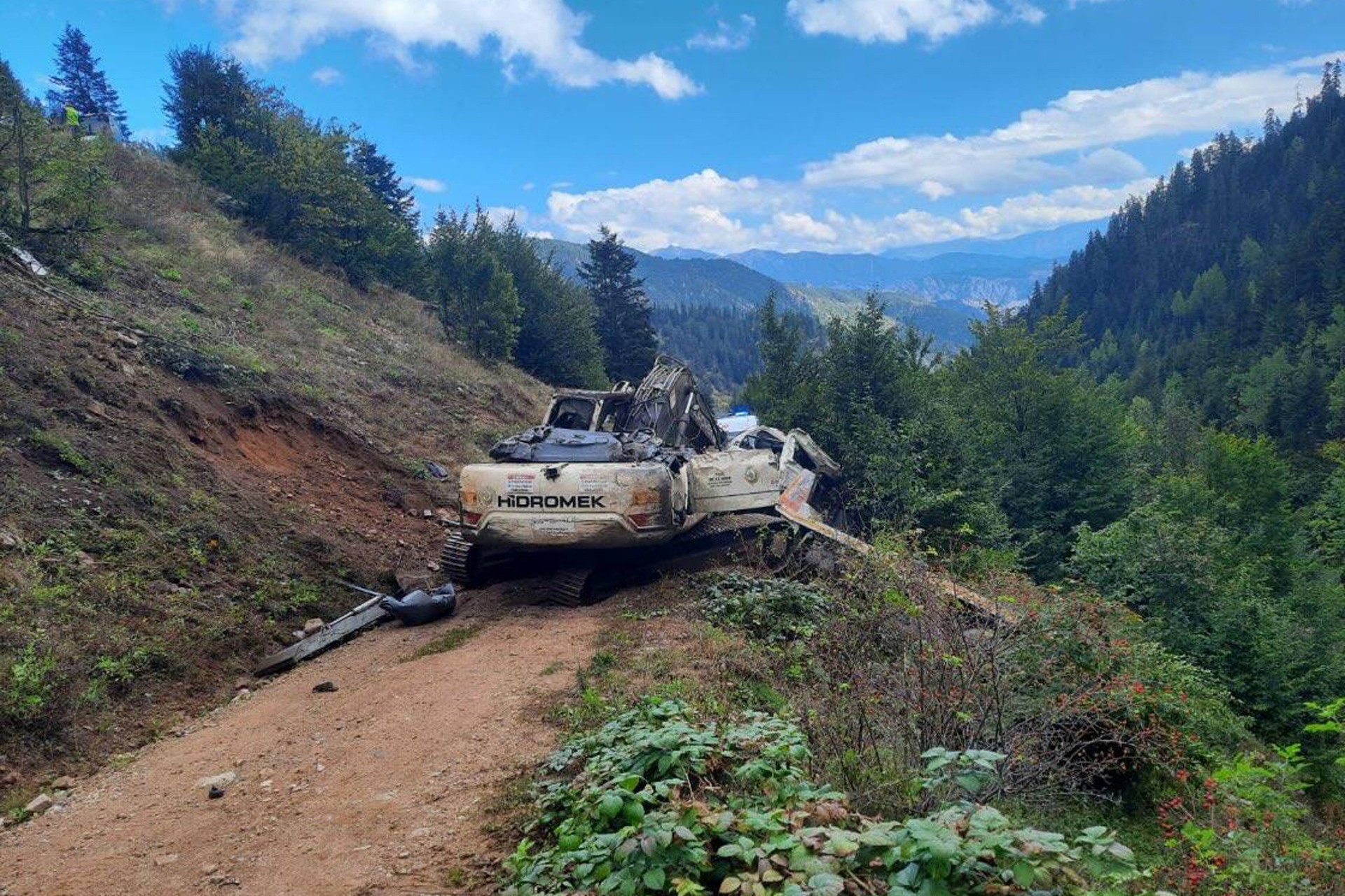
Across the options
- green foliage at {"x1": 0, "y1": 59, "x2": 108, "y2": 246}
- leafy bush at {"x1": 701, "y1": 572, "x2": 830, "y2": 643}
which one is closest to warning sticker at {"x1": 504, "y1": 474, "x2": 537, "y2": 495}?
leafy bush at {"x1": 701, "y1": 572, "x2": 830, "y2": 643}

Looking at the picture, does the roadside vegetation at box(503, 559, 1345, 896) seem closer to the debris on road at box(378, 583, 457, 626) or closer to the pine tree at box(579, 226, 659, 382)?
the debris on road at box(378, 583, 457, 626)

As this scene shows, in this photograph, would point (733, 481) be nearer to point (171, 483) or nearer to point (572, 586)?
point (572, 586)

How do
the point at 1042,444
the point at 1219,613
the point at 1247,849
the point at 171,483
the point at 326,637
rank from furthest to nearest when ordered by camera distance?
1. the point at 1042,444
2. the point at 1219,613
3. the point at 171,483
4. the point at 326,637
5. the point at 1247,849

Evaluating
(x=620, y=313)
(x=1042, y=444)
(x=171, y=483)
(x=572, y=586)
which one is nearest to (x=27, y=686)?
(x=171, y=483)

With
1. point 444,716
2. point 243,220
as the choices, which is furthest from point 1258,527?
point 243,220

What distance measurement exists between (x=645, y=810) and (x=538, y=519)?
4945 millimetres

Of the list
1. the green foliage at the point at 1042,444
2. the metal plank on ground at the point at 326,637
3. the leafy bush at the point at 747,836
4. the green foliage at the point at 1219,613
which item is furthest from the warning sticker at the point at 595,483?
the green foliage at the point at 1042,444

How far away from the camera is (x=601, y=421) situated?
10.6 m

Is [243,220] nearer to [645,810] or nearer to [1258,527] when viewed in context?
[645,810]

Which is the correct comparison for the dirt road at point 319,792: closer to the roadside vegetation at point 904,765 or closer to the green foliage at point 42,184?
the roadside vegetation at point 904,765

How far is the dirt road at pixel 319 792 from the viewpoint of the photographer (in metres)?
3.70

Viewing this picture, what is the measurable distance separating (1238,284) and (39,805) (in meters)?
114

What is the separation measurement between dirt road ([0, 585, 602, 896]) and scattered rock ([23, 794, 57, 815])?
0.09 m

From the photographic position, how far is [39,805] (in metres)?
4.64
